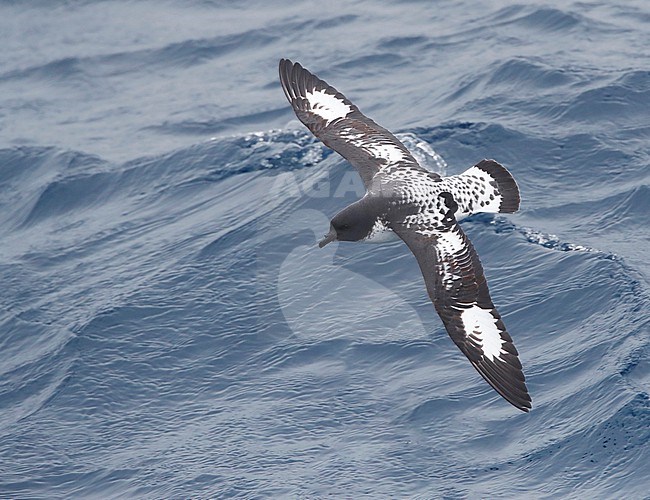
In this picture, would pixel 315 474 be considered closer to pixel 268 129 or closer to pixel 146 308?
pixel 146 308

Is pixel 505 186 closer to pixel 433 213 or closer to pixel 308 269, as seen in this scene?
pixel 433 213

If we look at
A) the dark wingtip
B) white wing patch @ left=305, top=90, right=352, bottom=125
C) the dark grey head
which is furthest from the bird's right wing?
the dark grey head

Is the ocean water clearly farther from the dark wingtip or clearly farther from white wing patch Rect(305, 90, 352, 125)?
white wing patch Rect(305, 90, 352, 125)

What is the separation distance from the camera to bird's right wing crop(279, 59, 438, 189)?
12.5 meters

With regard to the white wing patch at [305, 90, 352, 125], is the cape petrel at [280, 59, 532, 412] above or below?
below

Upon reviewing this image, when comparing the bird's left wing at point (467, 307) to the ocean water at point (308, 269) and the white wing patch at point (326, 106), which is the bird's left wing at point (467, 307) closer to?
the ocean water at point (308, 269)

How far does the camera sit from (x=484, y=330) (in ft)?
34.3

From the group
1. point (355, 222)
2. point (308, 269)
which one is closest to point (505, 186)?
point (355, 222)

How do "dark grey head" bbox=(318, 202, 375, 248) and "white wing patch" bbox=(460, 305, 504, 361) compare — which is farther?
"dark grey head" bbox=(318, 202, 375, 248)

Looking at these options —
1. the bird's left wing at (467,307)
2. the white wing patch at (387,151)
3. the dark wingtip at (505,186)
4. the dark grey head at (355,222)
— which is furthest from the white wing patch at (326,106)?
the bird's left wing at (467,307)

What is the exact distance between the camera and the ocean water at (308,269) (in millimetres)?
11594

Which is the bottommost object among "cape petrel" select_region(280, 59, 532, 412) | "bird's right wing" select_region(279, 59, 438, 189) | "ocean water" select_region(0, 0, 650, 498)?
"ocean water" select_region(0, 0, 650, 498)

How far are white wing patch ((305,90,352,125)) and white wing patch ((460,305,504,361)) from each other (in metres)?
3.45

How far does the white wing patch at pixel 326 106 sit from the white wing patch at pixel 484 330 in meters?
3.45
